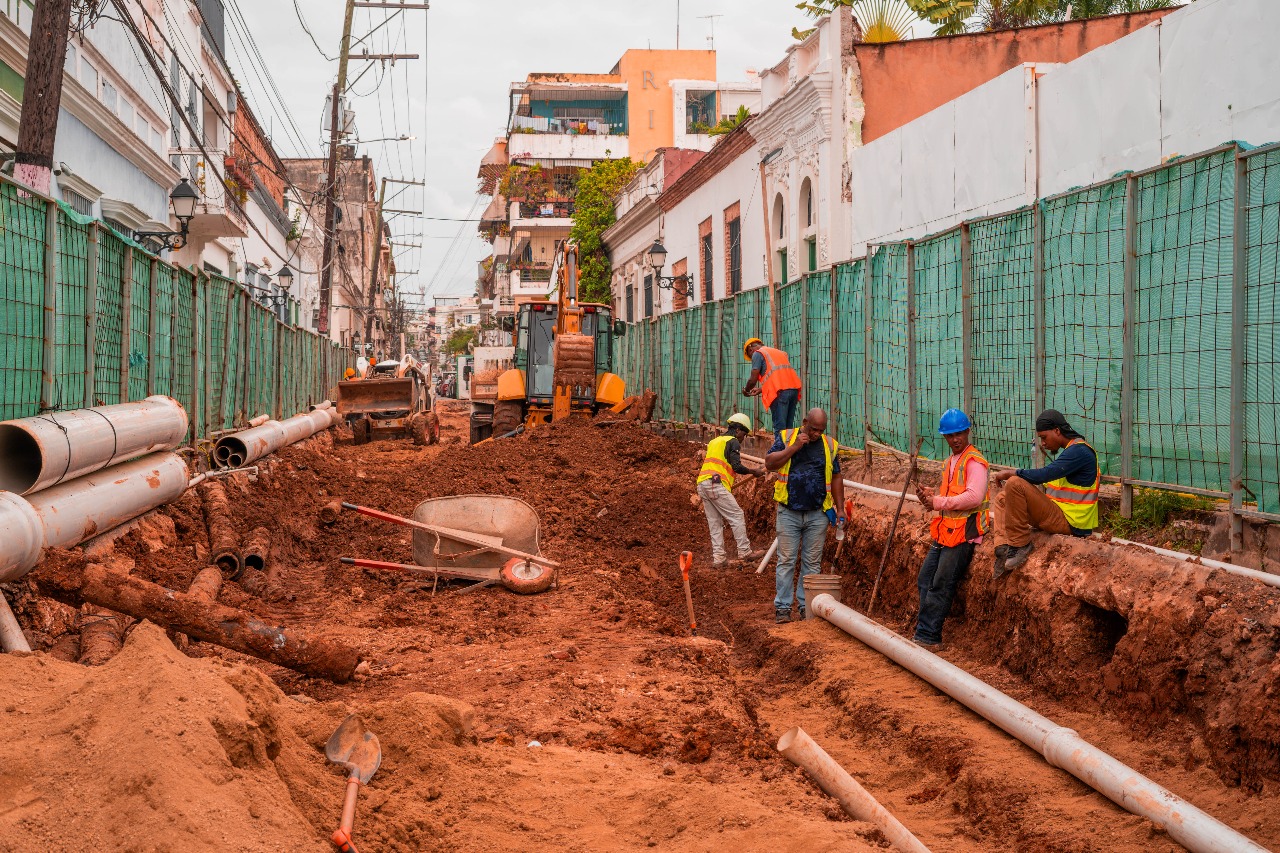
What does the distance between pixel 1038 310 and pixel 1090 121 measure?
16.4 feet

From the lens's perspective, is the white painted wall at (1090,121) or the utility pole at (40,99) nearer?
the utility pole at (40,99)

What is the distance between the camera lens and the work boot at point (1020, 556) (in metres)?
7.12

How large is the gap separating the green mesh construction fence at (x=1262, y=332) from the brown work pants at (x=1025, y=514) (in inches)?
47.3

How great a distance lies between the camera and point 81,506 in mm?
7254

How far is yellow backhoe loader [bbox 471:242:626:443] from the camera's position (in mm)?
22719

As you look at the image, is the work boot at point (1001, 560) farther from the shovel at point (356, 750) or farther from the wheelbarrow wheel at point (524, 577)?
the shovel at point (356, 750)

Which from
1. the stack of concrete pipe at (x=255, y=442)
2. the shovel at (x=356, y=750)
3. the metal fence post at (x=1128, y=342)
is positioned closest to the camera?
the shovel at (x=356, y=750)

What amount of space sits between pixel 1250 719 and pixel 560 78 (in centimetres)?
5986

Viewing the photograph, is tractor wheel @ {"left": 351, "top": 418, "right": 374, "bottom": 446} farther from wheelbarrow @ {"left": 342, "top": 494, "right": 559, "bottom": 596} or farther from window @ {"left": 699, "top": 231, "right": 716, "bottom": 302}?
wheelbarrow @ {"left": 342, "top": 494, "right": 559, "bottom": 596}

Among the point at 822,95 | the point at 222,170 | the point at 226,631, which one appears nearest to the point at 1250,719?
the point at 226,631

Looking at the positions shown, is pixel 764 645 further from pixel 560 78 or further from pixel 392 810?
pixel 560 78

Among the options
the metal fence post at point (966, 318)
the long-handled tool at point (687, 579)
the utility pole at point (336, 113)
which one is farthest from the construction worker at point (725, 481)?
the utility pole at point (336, 113)

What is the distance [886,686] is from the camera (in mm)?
7102

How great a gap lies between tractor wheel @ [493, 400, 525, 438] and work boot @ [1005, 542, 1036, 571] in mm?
17143
